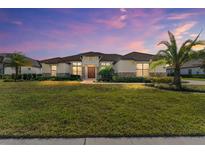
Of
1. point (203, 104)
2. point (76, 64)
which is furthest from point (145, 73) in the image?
point (203, 104)

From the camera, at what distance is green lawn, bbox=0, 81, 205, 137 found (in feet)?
20.1

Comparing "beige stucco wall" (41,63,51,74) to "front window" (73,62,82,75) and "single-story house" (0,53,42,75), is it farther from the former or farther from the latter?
"single-story house" (0,53,42,75)

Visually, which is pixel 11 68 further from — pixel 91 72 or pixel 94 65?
pixel 94 65

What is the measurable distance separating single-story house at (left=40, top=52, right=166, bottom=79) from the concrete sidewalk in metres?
19.9

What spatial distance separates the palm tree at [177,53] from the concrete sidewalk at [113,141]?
950cm

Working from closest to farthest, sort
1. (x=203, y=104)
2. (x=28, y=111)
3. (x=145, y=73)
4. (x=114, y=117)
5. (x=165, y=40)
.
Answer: (x=114, y=117)
(x=28, y=111)
(x=203, y=104)
(x=165, y=40)
(x=145, y=73)

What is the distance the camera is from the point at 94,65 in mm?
28219

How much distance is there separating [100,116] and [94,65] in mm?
20927

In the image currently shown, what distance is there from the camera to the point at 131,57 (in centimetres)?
2556

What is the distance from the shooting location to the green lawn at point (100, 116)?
20.1 feet

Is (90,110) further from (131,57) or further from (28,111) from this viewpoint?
(131,57)

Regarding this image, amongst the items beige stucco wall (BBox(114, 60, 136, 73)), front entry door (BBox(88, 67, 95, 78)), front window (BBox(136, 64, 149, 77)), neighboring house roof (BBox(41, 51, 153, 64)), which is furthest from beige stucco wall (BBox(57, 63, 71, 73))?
front window (BBox(136, 64, 149, 77))
